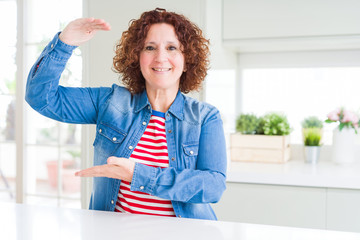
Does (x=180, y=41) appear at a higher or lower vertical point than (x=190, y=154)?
higher

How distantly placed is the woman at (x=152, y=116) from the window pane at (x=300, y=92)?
1.49 m

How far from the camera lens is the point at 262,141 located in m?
2.24

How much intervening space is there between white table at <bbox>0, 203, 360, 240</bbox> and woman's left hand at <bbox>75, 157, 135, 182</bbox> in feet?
0.34

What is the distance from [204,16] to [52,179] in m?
4.41

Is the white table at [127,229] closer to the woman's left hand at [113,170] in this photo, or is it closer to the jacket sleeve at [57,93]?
the woman's left hand at [113,170]

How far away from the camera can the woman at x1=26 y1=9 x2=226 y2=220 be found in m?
1.08

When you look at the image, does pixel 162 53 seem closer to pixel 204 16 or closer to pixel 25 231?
pixel 25 231

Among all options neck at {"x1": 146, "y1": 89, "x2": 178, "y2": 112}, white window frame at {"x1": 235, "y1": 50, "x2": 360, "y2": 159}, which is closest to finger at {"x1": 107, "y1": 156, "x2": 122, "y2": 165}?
neck at {"x1": 146, "y1": 89, "x2": 178, "y2": 112}

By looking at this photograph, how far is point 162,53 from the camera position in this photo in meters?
1.17

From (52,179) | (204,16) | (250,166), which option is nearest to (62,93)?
(204,16)

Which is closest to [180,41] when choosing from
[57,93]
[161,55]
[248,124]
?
[161,55]

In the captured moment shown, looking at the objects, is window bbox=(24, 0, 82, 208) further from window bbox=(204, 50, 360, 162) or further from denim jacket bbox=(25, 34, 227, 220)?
denim jacket bbox=(25, 34, 227, 220)

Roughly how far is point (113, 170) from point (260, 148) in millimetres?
1409

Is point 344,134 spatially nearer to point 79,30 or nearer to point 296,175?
point 296,175
